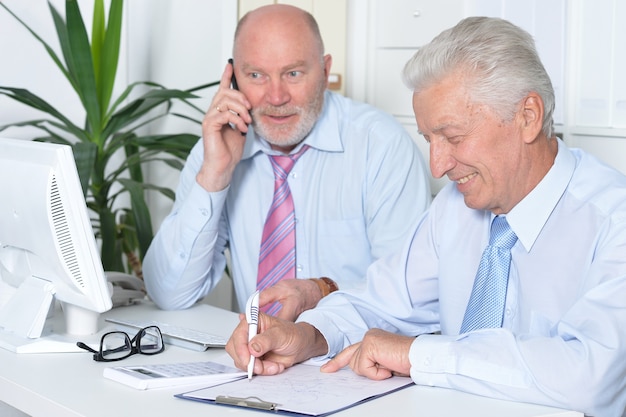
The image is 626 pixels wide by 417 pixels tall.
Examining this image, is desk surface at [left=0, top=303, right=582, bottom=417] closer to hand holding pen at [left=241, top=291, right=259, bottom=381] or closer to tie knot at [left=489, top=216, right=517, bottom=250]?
hand holding pen at [left=241, top=291, right=259, bottom=381]

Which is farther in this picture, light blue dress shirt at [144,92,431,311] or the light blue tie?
light blue dress shirt at [144,92,431,311]

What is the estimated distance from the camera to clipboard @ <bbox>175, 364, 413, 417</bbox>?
1.48 meters

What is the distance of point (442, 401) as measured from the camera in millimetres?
1545

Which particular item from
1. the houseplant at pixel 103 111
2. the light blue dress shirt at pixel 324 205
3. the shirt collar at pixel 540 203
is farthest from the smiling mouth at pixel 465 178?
the houseplant at pixel 103 111

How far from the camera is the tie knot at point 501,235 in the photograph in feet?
5.92

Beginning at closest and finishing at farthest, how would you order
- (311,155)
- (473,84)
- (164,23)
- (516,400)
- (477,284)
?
(516,400) → (473,84) → (477,284) → (311,155) → (164,23)

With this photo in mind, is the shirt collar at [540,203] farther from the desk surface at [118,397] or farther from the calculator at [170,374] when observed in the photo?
the calculator at [170,374]

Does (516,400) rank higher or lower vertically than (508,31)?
lower

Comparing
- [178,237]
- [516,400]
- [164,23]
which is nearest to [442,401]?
[516,400]

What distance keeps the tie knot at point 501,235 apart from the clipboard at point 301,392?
13.3 inches

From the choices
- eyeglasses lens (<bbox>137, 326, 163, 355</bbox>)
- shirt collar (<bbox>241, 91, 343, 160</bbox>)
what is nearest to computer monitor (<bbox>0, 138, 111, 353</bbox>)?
eyeglasses lens (<bbox>137, 326, 163, 355</bbox>)

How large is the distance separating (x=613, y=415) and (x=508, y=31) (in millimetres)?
729

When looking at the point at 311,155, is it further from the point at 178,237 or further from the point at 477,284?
the point at 477,284

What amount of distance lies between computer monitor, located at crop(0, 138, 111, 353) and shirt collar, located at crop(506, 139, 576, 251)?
2.80 ft
